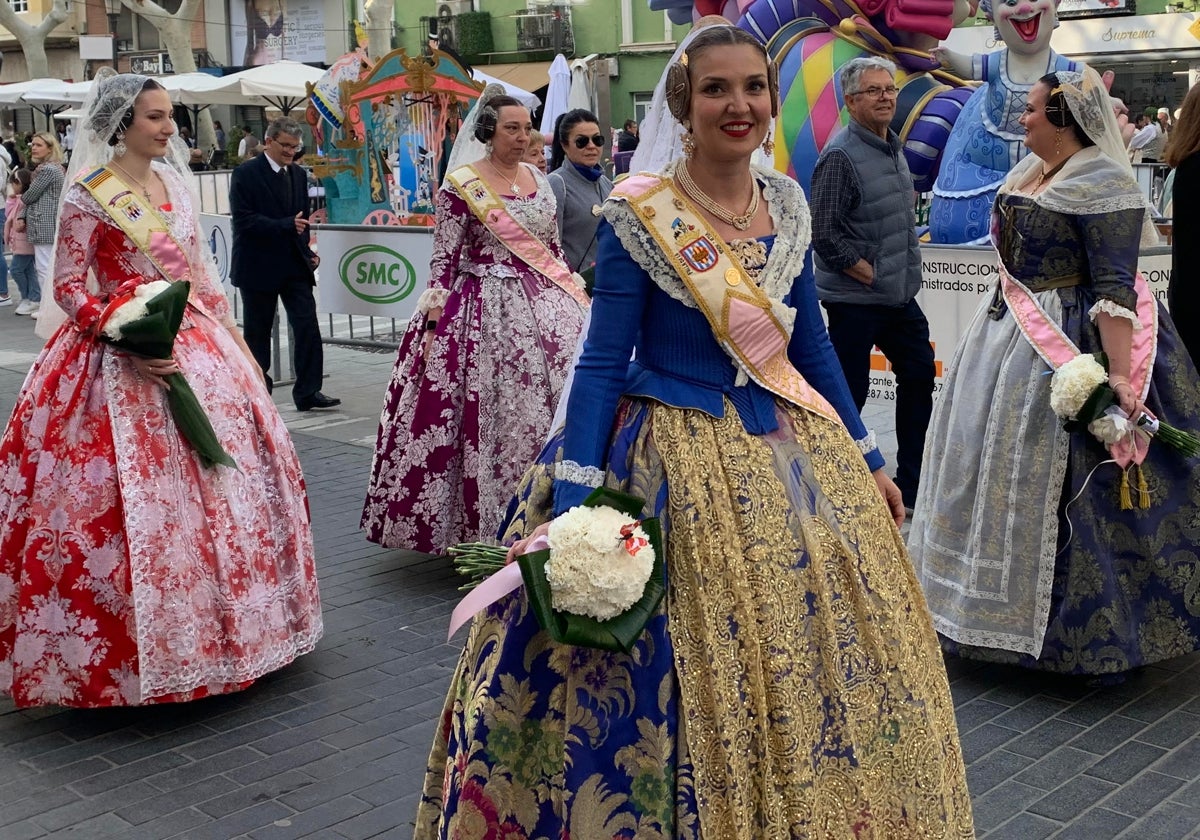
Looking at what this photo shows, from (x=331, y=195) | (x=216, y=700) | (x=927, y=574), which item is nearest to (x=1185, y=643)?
(x=927, y=574)

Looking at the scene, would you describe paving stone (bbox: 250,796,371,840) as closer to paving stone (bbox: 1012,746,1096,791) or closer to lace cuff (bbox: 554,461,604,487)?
lace cuff (bbox: 554,461,604,487)

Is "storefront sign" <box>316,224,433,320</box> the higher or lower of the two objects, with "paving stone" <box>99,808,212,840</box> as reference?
higher

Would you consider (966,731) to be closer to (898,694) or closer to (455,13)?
(898,694)

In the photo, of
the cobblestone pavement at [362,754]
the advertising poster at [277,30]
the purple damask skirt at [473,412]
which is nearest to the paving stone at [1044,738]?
the cobblestone pavement at [362,754]

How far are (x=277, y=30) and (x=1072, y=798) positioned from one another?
146 ft

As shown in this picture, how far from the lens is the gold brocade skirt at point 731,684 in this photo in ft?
8.77

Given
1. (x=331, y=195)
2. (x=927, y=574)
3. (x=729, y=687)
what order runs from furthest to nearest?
(x=331, y=195), (x=927, y=574), (x=729, y=687)

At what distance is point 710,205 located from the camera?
9.81 feet

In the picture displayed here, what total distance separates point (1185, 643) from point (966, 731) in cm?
84

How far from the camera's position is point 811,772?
2.70 meters

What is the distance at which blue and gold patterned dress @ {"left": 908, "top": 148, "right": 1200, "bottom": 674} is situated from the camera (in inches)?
179

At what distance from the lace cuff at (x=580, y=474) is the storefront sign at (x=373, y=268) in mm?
7513

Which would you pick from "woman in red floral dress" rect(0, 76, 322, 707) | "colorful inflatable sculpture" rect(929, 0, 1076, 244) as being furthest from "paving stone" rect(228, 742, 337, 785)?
"colorful inflatable sculpture" rect(929, 0, 1076, 244)

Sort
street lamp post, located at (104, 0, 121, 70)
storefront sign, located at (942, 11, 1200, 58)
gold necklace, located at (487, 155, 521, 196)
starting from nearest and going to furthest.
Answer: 1. gold necklace, located at (487, 155, 521, 196)
2. storefront sign, located at (942, 11, 1200, 58)
3. street lamp post, located at (104, 0, 121, 70)
